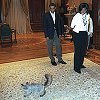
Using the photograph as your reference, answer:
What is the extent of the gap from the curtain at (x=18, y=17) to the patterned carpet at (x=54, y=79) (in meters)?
5.44

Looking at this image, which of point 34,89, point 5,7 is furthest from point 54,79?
point 5,7

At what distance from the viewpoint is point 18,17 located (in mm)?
10953

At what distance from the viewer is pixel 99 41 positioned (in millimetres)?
6949

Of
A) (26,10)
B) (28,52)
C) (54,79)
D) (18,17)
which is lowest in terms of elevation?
(54,79)

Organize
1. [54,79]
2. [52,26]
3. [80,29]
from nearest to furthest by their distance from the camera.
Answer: [54,79], [80,29], [52,26]

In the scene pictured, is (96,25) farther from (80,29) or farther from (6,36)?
(6,36)

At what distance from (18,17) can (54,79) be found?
23.5 feet

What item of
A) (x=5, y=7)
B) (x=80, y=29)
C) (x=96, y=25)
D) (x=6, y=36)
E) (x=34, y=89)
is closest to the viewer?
(x=34, y=89)

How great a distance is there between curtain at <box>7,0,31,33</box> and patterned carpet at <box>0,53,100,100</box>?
544 cm

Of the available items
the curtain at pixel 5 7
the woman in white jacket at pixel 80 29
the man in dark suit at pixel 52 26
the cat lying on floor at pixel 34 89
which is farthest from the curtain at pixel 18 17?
the cat lying on floor at pixel 34 89

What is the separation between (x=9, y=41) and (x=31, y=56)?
212 cm

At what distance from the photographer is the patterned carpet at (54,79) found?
3521mm

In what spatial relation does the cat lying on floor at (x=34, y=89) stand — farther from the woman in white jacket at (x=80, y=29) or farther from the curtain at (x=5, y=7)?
the curtain at (x=5, y=7)

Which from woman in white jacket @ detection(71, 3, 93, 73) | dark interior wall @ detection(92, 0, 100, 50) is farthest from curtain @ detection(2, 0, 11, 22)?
woman in white jacket @ detection(71, 3, 93, 73)
